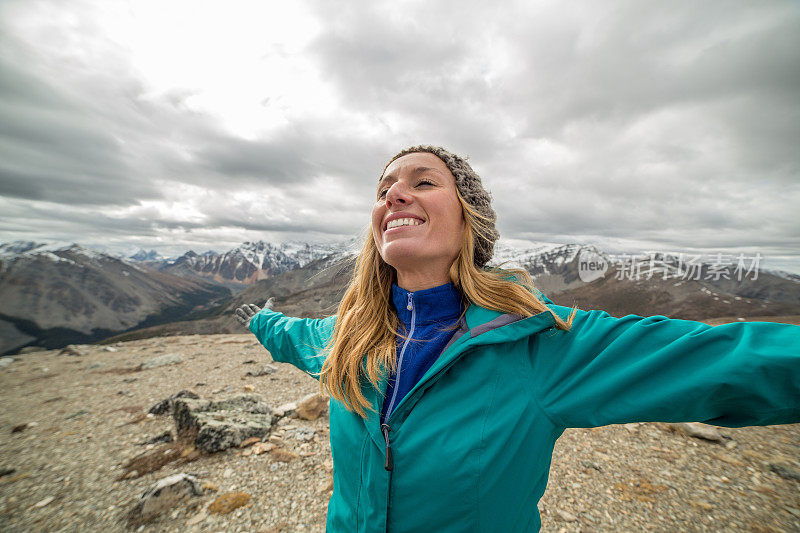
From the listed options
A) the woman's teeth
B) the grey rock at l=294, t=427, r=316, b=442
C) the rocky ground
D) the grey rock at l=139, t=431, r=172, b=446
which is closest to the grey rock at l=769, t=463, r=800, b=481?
the rocky ground

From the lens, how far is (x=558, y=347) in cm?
208

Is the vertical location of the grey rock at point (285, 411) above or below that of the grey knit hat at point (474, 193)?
below

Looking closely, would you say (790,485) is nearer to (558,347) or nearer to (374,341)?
(558,347)

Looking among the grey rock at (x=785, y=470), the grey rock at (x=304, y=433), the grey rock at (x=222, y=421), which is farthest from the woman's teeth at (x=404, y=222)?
the grey rock at (x=785, y=470)

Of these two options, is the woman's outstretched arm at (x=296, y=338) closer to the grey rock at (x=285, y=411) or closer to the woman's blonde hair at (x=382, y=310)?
the woman's blonde hair at (x=382, y=310)

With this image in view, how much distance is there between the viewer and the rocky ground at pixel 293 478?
15.4 feet

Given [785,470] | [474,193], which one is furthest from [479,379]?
[785,470]

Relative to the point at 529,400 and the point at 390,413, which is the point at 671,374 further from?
the point at 390,413

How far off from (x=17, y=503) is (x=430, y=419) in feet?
27.6

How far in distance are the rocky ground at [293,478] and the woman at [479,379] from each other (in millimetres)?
3546

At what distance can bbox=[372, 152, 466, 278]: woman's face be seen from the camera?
8.78 feet

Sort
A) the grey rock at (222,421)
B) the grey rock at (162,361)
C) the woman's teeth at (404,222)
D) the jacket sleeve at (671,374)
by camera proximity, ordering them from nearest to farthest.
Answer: the jacket sleeve at (671,374), the woman's teeth at (404,222), the grey rock at (222,421), the grey rock at (162,361)

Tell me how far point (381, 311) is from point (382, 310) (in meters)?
0.02

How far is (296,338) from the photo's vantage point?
151 inches
